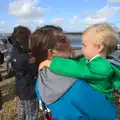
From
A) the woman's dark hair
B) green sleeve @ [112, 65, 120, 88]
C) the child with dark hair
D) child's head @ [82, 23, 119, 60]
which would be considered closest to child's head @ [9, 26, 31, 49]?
the child with dark hair

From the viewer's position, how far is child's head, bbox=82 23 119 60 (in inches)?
77.2

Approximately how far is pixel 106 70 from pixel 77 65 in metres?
0.17

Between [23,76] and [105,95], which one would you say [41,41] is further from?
[23,76]

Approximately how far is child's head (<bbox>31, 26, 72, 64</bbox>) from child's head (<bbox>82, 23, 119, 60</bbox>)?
14 cm

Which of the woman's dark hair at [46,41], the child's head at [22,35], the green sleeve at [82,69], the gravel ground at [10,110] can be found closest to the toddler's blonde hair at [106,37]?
the green sleeve at [82,69]

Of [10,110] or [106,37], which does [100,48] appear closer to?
[106,37]

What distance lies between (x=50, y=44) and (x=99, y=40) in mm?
318

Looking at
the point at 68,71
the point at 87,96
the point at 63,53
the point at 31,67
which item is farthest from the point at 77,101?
the point at 31,67

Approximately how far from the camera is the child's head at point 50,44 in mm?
2049

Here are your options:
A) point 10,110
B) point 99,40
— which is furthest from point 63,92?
point 10,110

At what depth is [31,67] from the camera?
13.2 ft

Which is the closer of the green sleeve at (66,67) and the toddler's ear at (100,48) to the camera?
the green sleeve at (66,67)

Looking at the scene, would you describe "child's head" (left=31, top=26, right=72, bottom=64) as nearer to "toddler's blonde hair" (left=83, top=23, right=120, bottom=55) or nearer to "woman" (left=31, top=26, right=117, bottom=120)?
"woman" (left=31, top=26, right=117, bottom=120)

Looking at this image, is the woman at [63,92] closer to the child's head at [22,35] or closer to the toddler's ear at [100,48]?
the toddler's ear at [100,48]
